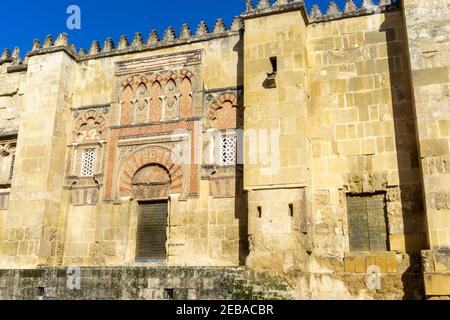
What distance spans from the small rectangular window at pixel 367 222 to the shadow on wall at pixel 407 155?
34 centimetres

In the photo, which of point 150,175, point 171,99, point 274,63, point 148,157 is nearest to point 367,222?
point 274,63

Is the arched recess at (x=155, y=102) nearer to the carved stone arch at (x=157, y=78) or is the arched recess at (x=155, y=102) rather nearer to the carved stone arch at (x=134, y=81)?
the carved stone arch at (x=157, y=78)

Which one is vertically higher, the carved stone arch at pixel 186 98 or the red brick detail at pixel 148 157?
the carved stone arch at pixel 186 98

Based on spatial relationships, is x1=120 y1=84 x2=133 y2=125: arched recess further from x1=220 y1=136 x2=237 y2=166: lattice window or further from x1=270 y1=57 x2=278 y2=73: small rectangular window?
x1=270 y1=57 x2=278 y2=73: small rectangular window

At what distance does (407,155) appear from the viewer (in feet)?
26.0

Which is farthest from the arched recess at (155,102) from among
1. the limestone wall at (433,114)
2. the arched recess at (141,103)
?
the limestone wall at (433,114)

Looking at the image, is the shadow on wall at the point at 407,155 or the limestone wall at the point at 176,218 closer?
the shadow on wall at the point at 407,155

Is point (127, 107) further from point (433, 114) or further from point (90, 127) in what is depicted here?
point (433, 114)

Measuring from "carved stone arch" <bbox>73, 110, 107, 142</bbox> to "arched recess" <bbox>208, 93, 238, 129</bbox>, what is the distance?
238cm

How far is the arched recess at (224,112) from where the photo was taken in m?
9.24

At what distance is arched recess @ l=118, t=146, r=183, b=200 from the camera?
927 centimetres
